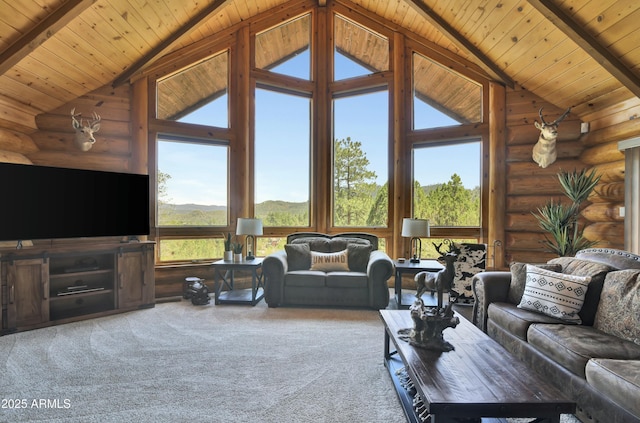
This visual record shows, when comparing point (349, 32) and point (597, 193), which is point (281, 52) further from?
point (597, 193)

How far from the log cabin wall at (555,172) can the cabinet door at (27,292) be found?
593 cm

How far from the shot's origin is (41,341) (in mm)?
3064

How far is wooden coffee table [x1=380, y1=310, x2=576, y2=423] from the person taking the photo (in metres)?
1.38

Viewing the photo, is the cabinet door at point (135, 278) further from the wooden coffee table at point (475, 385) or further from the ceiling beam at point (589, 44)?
the ceiling beam at point (589, 44)

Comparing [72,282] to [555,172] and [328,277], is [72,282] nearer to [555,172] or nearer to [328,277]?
[328,277]

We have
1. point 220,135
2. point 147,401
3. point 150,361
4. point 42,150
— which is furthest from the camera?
point 220,135

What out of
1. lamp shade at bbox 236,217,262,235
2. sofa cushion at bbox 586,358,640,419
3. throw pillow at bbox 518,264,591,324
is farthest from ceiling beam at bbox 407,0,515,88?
sofa cushion at bbox 586,358,640,419

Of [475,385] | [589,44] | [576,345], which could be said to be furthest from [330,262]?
[589,44]

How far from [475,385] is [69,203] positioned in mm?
4205

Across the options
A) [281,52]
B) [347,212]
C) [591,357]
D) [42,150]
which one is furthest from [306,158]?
[591,357]

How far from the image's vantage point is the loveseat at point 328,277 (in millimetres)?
4094

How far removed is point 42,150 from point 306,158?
3.65 metres

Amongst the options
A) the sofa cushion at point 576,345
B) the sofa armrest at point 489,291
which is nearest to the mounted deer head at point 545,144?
the sofa armrest at point 489,291

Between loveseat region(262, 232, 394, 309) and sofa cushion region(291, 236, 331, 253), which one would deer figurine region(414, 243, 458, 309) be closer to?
loveseat region(262, 232, 394, 309)
